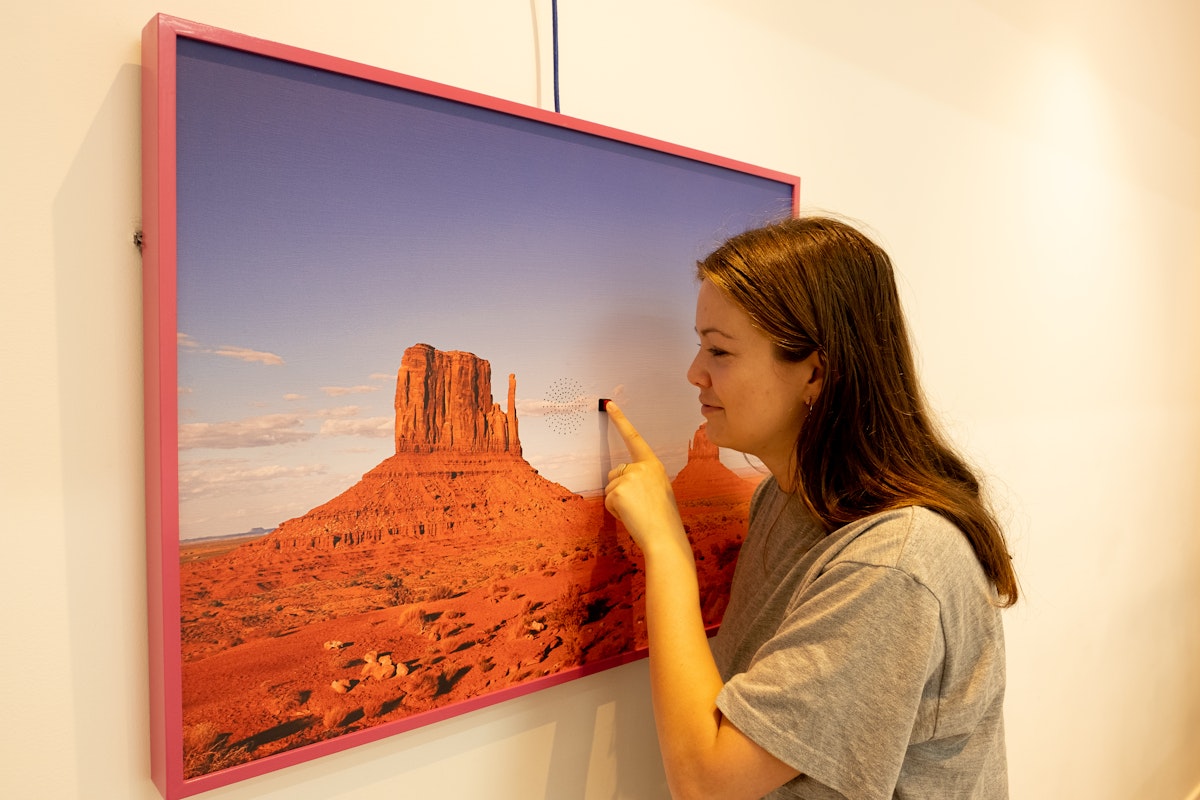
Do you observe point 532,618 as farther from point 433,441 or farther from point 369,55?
point 369,55

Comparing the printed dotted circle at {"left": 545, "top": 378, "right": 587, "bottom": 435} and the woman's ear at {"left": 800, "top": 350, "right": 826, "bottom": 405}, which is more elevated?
the woman's ear at {"left": 800, "top": 350, "right": 826, "bottom": 405}

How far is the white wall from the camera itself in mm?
562

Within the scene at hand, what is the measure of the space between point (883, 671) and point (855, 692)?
0.03 m

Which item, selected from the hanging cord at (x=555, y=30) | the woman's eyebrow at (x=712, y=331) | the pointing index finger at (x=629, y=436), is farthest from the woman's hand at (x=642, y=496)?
the hanging cord at (x=555, y=30)

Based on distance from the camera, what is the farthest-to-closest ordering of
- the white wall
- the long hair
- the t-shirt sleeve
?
the long hair → the t-shirt sleeve → the white wall

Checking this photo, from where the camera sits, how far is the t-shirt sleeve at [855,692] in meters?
0.67

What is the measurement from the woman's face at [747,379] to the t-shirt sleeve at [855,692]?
0.22 m

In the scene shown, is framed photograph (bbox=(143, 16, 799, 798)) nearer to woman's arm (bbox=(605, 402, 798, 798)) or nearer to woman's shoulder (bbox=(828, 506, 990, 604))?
woman's arm (bbox=(605, 402, 798, 798))

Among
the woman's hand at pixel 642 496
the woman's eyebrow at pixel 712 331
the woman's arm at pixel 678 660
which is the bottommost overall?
the woman's arm at pixel 678 660

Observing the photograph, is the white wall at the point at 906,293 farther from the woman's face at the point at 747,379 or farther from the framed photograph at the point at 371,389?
the woman's face at the point at 747,379

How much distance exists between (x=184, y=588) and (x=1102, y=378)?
6.77 feet

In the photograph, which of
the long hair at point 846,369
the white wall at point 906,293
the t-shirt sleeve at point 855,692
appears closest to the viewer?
the white wall at point 906,293

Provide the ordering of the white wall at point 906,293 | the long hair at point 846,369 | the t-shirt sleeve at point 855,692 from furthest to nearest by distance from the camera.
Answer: the long hair at point 846,369 → the t-shirt sleeve at point 855,692 → the white wall at point 906,293

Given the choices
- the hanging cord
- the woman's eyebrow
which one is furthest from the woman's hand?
the hanging cord
